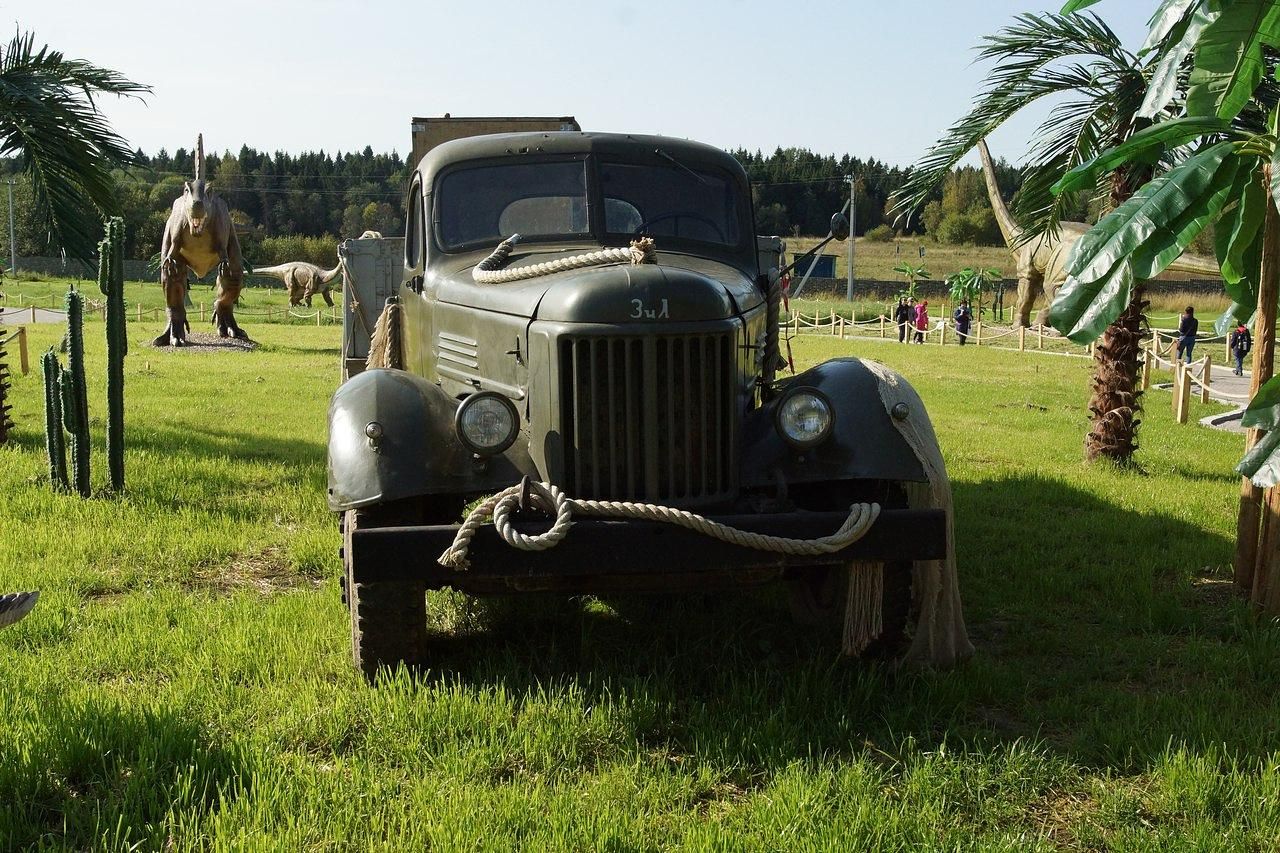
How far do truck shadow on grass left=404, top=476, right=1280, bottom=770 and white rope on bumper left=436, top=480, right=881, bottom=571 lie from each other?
1.98ft

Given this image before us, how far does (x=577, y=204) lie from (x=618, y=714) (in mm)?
2768

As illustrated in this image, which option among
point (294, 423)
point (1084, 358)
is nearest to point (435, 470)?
point (294, 423)

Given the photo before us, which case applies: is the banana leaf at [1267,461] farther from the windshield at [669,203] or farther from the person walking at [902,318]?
the person walking at [902,318]

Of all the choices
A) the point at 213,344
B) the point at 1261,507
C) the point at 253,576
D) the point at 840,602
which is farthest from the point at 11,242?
the point at 1261,507

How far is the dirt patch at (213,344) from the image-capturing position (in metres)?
22.1

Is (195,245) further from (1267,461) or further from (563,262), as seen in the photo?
(1267,461)

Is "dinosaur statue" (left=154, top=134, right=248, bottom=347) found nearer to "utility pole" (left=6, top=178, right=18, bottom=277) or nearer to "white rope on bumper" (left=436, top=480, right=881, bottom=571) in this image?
"white rope on bumper" (left=436, top=480, right=881, bottom=571)

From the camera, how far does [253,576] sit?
6605mm

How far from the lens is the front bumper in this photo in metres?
4.45

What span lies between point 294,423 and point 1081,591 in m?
8.57

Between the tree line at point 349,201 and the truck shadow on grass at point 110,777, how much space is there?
248ft

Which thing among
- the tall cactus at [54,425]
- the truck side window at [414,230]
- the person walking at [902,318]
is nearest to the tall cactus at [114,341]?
the tall cactus at [54,425]

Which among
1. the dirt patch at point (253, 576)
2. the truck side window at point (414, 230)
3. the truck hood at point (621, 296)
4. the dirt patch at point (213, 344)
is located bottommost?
the dirt patch at point (253, 576)

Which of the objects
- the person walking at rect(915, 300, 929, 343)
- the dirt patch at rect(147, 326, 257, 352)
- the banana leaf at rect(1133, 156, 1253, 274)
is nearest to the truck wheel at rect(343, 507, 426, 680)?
the banana leaf at rect(1133, 156, 1253, 274)
